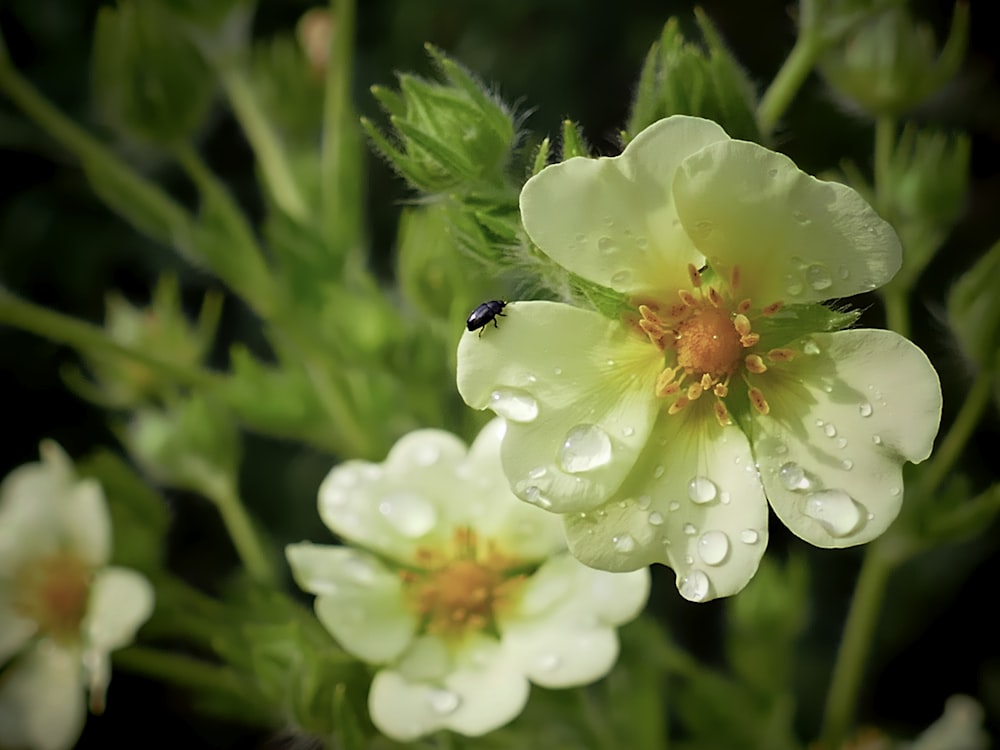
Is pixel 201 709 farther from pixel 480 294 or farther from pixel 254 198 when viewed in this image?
pixel 254 198

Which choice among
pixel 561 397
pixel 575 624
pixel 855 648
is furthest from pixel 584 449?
pixel 855 648

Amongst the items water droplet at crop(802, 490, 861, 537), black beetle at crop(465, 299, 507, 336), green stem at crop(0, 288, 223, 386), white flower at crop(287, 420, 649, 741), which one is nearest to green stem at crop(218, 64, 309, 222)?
green stem at crop(0, 288, 223, 386)

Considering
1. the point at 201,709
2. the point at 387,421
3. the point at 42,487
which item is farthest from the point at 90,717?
the point at 387,421

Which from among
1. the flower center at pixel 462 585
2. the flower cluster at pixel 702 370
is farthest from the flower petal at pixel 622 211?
the flower center at pixel 462 585

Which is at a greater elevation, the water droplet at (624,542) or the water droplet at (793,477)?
the water droplet at (793,477)

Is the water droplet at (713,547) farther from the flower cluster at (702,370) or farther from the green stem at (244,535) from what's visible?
the green stem at (244,535)

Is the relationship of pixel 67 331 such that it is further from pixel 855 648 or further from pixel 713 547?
pixel 855 648
